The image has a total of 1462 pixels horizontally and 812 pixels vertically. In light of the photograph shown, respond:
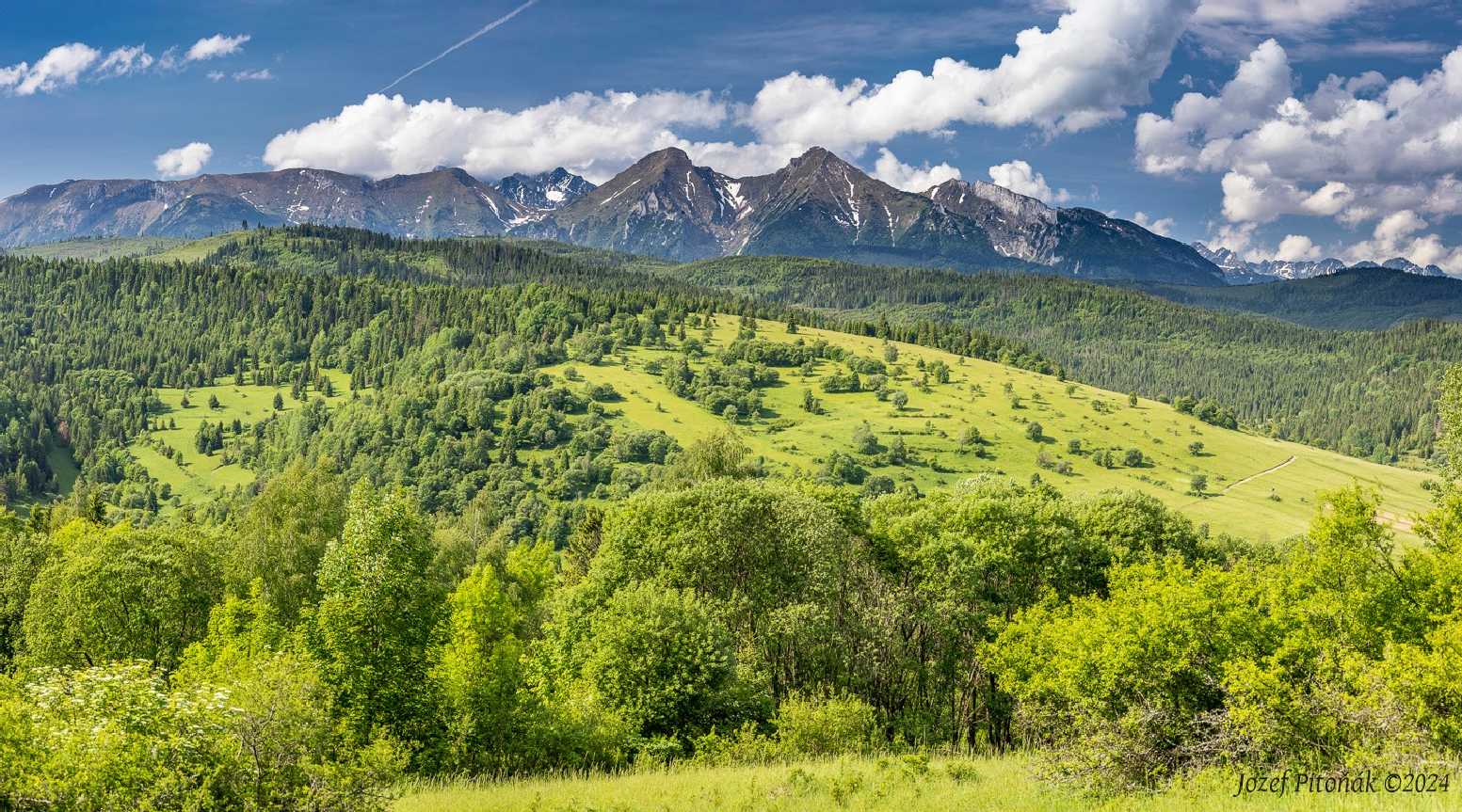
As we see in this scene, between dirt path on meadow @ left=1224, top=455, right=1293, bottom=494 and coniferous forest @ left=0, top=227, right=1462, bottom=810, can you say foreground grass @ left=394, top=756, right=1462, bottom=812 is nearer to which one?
coniferous forest @ left=0, top=227, right=1462, bottom=810

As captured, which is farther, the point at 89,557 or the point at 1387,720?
the point at 89,557

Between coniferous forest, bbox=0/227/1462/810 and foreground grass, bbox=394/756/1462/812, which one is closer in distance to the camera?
coniferous forest, bbox=0/227/1462/810

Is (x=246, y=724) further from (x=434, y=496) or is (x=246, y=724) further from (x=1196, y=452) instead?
(x=1196, y=452)

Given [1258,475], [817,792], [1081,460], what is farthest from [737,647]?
[1258,475]

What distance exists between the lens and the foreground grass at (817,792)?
60.2 feet

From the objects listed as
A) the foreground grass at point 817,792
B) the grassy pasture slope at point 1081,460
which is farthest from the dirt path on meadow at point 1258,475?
the foreground grass at point 817,792

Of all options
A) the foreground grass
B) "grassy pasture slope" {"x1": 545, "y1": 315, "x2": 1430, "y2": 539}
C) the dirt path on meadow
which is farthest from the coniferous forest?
the dirt path on meadow

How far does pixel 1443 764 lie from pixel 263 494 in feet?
200

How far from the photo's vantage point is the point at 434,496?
16625 centimetres

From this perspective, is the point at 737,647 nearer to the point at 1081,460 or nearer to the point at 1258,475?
the point at 1081,460

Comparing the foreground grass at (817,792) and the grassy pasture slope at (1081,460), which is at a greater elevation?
the foreground grass at (817,792)

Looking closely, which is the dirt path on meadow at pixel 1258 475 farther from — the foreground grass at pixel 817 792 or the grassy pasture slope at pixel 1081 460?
the foreground grass at pixel 817 792

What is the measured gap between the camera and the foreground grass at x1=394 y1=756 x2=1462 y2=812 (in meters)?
18.3

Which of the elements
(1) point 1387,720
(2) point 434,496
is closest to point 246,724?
(1) point 1387,720
